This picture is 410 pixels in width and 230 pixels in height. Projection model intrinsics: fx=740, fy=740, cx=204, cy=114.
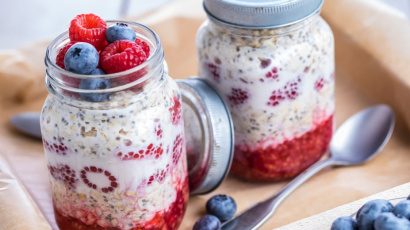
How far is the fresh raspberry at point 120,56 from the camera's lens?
37.8 inches

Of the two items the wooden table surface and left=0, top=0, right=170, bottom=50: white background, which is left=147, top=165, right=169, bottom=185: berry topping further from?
left=0, top=0, right=170, bottom=50: white background

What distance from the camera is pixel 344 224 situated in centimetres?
92

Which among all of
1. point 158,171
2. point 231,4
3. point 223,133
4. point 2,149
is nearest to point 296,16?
point 231,4

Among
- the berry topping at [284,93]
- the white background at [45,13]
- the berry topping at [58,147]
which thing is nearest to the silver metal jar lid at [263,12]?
the berry topping at [284,93]

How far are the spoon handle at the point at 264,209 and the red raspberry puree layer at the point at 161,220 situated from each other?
8 centimetres

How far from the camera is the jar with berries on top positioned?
3.18ft

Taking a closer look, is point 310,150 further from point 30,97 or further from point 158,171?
point 30,97

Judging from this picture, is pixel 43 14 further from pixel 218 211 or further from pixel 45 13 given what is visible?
pixel 218 211

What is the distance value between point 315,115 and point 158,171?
0.32 metres

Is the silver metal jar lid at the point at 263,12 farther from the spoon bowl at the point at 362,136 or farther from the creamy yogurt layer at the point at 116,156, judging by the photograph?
the spoon bowl at the point at 362,136

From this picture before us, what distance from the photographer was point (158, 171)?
104 centimetres

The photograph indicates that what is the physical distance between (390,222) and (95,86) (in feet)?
1.33

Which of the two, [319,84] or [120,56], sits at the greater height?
[120,56]

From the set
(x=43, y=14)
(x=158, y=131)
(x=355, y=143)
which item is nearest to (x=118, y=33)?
(x=158, y=131)
